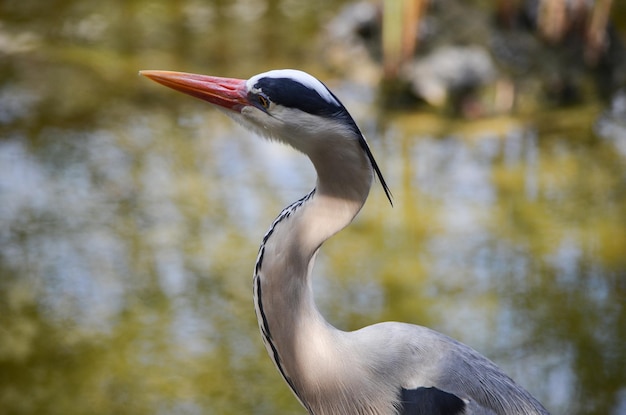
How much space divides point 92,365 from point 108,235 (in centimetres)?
80

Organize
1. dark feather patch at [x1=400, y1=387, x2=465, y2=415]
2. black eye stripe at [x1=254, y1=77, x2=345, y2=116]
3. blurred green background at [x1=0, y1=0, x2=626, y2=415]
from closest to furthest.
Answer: black eye stripe at [x1=254, y1=77, x2=345, y2=116], dark feather patch at [x1=400, y1=387, x2=465, y2=415], blurred green background at [x1=0, y1=0, x2=626, y2=415]

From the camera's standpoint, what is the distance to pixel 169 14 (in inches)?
227

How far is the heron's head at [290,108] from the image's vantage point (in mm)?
1546

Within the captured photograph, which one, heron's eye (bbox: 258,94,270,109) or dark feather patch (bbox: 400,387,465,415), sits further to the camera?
dark feather patch (bbox: 400,387,465,415)

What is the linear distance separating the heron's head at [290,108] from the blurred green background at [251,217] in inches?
54.7

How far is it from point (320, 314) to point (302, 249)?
14 cm

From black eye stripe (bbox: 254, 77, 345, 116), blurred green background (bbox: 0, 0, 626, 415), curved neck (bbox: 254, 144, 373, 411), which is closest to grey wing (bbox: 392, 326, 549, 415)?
curved neck (bbox: 254, 144, 373, 411)

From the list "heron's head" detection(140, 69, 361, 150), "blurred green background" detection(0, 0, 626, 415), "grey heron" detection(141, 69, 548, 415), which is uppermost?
"heron's head" detection(140, 69, 361, 150)

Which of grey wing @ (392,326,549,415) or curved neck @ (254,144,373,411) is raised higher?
curved neck @ (254,144,373,411)

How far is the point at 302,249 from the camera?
1620 mm

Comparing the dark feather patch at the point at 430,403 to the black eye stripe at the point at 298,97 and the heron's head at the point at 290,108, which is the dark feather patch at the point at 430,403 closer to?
the heron's head at the point at 290,108

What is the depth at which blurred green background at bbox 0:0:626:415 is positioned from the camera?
2955 mm

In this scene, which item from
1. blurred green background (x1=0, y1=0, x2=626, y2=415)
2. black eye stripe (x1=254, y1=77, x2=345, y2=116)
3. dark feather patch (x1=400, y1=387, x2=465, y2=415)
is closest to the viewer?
black eye stripe (x1=254, y1=77, x2=345, y2=116)

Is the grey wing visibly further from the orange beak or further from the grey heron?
the orange beak
